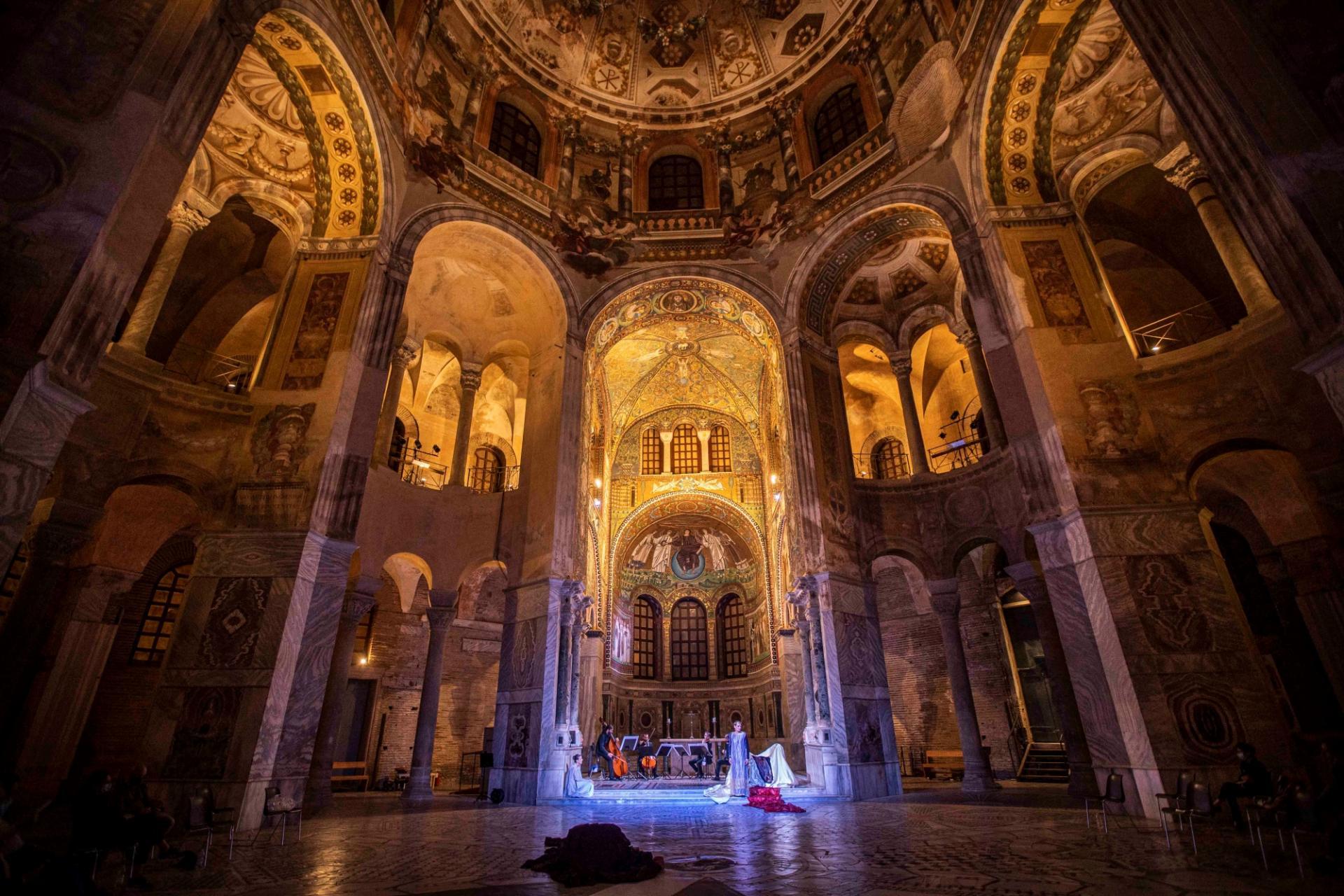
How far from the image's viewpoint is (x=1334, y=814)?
4.61 m

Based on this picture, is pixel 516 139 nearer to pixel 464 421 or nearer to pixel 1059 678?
pixel 464 421

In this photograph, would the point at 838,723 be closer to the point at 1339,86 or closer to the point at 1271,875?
the point at 1271,875

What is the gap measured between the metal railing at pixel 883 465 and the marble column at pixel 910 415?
3.37 metres

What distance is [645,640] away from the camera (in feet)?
74.3

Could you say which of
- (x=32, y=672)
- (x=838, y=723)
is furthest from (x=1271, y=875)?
(x=32, y=672)

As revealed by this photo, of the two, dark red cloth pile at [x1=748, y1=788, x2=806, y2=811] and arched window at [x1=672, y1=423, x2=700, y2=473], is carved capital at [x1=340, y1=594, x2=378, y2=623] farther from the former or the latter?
arched window at [x1=672, y1=423, x2=700, y2=473]

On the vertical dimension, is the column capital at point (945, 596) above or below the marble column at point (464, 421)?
below

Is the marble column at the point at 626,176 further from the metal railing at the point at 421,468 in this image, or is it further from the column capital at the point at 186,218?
the column capital at the point at 186,218

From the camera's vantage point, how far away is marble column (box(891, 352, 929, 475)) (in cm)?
1428

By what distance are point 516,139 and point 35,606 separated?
40.8 feet

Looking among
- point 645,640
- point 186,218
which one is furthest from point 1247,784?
point 645,640

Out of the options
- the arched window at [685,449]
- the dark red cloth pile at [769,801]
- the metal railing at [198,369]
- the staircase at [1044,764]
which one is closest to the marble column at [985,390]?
the staircase at [1044,764]

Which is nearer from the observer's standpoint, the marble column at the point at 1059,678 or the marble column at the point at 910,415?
the marble column at the point at 1059,678

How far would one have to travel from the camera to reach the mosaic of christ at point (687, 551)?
22703mm
